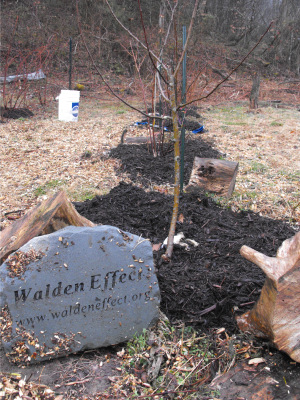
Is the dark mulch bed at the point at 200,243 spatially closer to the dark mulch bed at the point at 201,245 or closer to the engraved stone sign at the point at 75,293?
the dark mulch bed at the point at 201,245

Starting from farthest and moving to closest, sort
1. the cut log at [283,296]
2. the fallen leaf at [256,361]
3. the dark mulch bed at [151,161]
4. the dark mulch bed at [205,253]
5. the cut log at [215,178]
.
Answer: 1. the dark mulch bed at [151,161]
2. the cut log at [215,178]
3. the dark mulch bed at [205,253]
4. the fallen leaf at [256,361]
5. the cut log at [283,296]

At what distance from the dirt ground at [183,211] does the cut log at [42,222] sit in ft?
2.27

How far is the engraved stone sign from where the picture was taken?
190cm

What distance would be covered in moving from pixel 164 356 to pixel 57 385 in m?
0.58

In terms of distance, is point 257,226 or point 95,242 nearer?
point 95,242

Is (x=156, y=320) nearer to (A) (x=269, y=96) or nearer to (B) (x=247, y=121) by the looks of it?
(B) (x=247, y=121)

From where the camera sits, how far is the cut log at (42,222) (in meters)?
2.24

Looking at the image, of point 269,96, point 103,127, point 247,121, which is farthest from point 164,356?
point 269,96

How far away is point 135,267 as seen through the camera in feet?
6.84

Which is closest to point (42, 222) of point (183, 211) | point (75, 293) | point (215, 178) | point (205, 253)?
point (75, 293)

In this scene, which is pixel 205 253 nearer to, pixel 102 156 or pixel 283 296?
pixel 283 296

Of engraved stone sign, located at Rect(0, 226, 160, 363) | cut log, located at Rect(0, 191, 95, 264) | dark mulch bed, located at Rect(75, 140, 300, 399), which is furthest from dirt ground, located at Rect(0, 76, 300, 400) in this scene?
cut log, located at Rect(0, 191, 95, 264)

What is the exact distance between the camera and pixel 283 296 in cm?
180

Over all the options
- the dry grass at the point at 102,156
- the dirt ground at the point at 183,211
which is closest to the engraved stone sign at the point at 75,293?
the dirt ground at the point at 183,211
